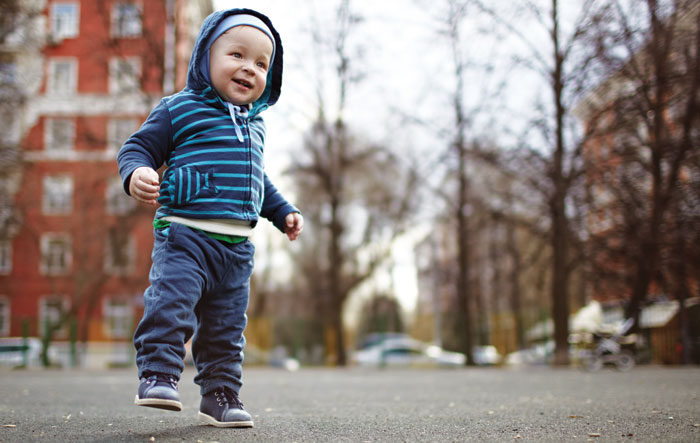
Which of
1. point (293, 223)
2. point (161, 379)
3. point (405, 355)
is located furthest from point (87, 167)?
point (161, 379)

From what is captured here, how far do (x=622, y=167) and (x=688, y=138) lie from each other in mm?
1366

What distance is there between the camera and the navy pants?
2848 millimetres

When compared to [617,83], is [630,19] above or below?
above

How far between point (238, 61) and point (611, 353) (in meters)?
12.6

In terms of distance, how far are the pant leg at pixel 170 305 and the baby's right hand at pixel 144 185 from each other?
0.20m

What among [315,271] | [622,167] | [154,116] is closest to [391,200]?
[315,271]

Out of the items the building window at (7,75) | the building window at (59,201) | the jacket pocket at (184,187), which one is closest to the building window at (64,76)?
the building window at (59,201)

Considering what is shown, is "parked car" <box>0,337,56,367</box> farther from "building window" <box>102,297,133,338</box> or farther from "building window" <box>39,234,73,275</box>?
"building window" <box>39,234,73,275</box>

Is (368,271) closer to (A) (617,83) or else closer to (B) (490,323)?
(B) (490,323)

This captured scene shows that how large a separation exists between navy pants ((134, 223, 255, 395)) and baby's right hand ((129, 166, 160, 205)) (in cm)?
20

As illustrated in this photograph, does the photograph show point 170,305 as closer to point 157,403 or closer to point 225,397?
point 157,403

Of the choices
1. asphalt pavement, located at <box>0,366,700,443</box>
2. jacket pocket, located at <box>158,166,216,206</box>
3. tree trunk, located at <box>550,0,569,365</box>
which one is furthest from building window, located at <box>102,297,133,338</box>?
jacket pocket, located at <box>158,166,216,206</box>

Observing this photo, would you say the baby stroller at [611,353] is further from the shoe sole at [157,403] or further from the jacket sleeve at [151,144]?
the shoe sole at [157,403]

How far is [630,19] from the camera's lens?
1334 centimetres
